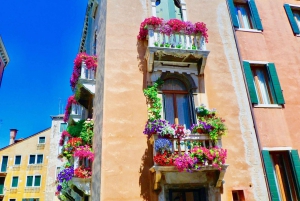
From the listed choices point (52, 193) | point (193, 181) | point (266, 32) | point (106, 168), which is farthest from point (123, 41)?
point (52, 193)

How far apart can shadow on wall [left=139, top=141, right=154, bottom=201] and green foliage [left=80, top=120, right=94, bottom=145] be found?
3.09 metres

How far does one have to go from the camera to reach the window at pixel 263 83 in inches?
396

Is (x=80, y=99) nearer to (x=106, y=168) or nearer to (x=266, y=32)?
(x=106, y=168)

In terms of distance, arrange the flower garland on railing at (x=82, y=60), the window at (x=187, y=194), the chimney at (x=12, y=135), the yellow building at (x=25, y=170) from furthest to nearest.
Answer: the chimney at (x=12, y=135), the yellow building at (x=25, y=170), the flower garland on railing at (x=82, y=60), the window at (x=187, y=194)

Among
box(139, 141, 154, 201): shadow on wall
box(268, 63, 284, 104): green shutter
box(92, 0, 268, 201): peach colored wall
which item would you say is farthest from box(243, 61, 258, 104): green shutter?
box(139, 141, 154, 201): shadow on wall

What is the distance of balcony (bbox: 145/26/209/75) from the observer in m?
9.07

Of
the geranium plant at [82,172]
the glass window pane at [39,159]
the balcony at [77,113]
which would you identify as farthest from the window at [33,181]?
the geranium plant at [82,172]

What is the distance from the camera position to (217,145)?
7.99 metres

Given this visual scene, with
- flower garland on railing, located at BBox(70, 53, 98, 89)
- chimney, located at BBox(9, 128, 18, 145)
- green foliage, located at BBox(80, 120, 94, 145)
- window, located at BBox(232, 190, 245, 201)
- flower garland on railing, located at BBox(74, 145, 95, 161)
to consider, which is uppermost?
chimney, located at BBox(9, 128, 18, 145)


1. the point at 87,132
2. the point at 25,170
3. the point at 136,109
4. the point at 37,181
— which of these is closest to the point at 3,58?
the point at 25,170

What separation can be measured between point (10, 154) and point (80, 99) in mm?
27498

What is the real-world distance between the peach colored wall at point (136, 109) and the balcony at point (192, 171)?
504 mm

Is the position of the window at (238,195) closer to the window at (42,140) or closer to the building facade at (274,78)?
the building facade at (274,78)

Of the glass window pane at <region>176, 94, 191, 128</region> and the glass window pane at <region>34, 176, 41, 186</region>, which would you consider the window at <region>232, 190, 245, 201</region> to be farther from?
the glass window pane at <region>34, 176, 41, 186</region>
